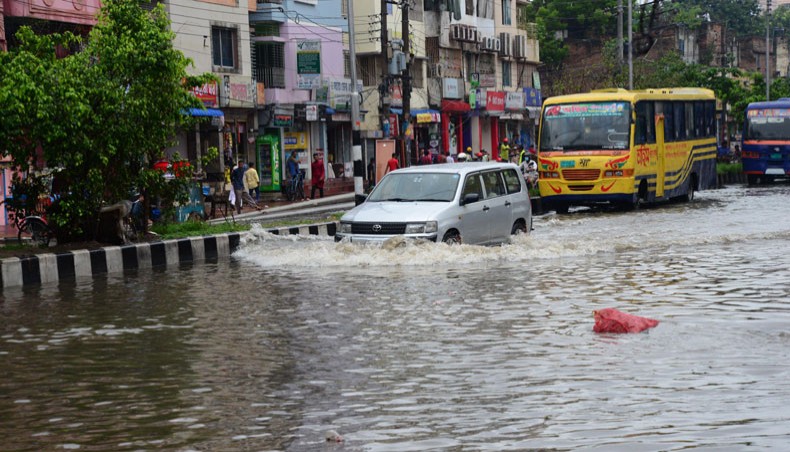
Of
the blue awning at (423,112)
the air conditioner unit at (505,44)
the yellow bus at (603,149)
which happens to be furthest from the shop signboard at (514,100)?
the yellow bus at (603,149)

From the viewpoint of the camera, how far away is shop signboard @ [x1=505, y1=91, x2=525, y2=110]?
68.3 meters

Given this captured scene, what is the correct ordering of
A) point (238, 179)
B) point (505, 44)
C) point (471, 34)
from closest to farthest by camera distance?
point (238, 179)
point (471, 34)
point (505, 44)

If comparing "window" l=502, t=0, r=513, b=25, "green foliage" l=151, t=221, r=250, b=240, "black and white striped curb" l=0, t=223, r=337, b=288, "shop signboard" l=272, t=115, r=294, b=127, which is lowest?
"black and white striped curb" l=0, t=223, r=337, b=288

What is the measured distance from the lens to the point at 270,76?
44438mm

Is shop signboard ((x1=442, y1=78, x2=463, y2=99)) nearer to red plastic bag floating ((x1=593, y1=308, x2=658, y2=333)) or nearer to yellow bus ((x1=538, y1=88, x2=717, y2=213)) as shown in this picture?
yellow bus ((x1=538, y1=88, x2=717, y2=213))

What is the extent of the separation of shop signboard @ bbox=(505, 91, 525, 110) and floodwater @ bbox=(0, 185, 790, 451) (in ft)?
166

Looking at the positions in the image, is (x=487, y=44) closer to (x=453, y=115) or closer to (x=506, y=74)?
(x=506, y=74)

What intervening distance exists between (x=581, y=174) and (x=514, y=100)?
1548 inches

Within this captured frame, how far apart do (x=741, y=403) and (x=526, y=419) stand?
1.29 m

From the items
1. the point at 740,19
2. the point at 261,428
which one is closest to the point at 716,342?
the point at 261,428

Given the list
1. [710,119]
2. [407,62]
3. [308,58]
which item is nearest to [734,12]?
[407,62]

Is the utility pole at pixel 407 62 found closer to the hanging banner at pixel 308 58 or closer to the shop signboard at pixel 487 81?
the hanging banner at pixel 308 58

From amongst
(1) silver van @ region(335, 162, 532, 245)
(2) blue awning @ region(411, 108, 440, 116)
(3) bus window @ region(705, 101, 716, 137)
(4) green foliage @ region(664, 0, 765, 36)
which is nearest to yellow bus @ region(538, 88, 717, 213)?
(3) bus window @ region(705, 101, 716, 137)

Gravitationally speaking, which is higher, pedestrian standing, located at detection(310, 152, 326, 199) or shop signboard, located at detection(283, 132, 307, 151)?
shop signboard, located at detection(283, 132, 307, 151)
